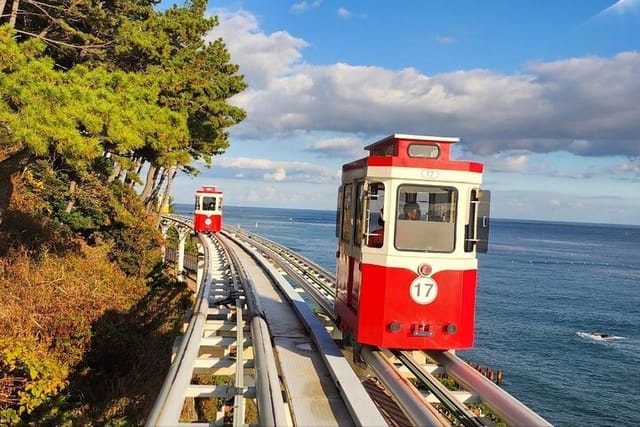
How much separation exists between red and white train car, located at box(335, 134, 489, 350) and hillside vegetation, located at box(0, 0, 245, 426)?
5.51m

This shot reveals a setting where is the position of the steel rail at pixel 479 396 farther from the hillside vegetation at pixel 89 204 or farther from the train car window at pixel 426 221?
the hillside vegetation at pixel 89 204

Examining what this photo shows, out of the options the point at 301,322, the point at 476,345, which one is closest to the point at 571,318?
the point at 476,345

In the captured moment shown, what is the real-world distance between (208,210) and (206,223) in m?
0.93

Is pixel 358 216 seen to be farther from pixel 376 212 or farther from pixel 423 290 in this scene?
pixel 423 290

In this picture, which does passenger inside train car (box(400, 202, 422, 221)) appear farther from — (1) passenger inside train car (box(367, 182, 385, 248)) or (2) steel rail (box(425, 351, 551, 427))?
(2) steel rail (box(425, 351, 551, 427))

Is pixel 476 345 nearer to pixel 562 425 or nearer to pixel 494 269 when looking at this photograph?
pixel 562 425

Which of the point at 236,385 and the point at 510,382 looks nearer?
the point at 236,385

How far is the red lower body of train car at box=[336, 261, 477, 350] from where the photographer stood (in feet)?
24.2

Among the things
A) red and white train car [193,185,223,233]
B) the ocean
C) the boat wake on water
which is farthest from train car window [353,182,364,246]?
the boat wake on water

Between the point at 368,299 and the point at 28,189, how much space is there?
60.1ft

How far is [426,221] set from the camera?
7488mm

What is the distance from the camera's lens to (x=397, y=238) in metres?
7.43

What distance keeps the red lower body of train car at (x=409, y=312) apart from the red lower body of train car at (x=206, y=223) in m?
28.8

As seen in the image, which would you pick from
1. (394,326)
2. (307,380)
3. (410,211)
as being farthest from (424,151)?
(307,380)
